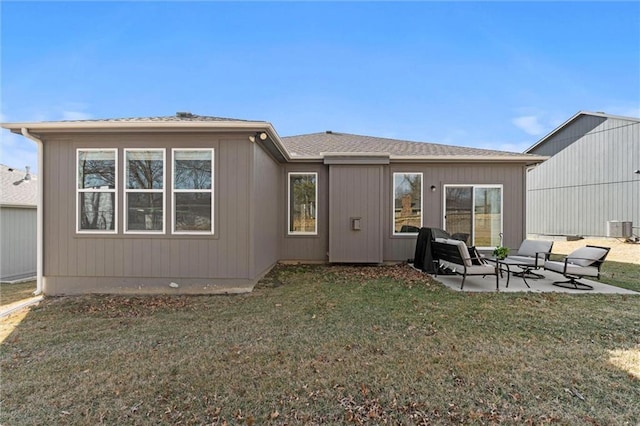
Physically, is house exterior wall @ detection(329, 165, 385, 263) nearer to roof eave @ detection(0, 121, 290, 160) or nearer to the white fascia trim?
the white fascia trim

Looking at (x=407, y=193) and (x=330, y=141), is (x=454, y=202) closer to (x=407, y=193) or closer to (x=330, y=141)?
(x=407, y=193)

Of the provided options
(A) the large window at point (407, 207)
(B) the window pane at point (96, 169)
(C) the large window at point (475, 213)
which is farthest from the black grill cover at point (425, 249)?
(B) the window pane at point (96, 169)

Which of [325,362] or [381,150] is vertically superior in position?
[381,150]

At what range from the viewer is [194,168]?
568 cm

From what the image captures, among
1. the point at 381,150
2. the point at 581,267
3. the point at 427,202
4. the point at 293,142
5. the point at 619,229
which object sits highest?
the point at 293,142

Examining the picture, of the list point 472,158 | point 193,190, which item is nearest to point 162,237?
point 193,190

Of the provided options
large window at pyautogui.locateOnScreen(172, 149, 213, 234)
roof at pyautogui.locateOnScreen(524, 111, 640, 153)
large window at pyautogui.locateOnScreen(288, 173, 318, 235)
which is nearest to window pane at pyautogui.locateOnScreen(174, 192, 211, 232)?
large window at pyautogui.locateOnScreen(172, 149, 213, 234)

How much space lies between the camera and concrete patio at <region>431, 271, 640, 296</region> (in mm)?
5680

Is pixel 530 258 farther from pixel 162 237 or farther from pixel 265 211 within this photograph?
pixel 162 237

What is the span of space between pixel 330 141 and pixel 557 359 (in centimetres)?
913

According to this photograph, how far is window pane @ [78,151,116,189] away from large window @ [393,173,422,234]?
6804 millimetres

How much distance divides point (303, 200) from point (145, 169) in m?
4.05

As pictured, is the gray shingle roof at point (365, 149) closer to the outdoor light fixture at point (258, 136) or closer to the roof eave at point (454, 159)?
the roof eave at point (454, 159)

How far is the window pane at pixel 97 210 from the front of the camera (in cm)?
568
